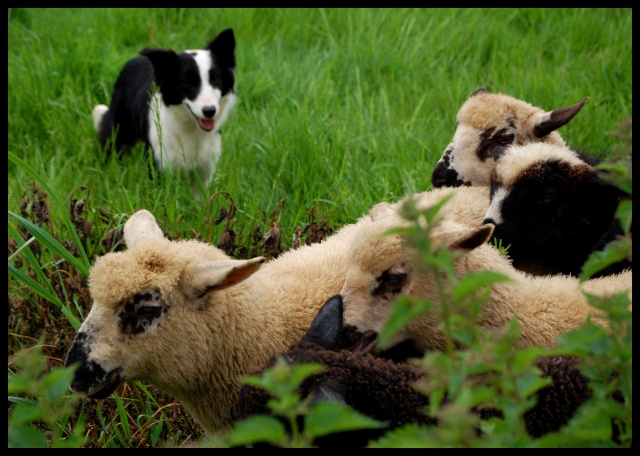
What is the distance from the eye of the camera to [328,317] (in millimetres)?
3084

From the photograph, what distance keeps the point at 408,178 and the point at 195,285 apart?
253 centimetres

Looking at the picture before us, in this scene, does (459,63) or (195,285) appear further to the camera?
(459,63)

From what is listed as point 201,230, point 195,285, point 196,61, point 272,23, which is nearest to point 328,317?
point 195,285

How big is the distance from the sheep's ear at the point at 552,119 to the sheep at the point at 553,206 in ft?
1.69

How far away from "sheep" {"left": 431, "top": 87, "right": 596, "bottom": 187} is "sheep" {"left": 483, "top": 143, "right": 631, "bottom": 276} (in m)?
0.51

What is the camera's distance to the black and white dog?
650 cm

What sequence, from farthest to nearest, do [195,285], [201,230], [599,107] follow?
[599,107] → [201,230] → [195,285]

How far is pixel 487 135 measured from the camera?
4.52 metres

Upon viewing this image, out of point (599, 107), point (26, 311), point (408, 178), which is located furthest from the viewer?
point (599, 107)

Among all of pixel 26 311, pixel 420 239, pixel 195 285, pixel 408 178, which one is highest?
pixel 420 239

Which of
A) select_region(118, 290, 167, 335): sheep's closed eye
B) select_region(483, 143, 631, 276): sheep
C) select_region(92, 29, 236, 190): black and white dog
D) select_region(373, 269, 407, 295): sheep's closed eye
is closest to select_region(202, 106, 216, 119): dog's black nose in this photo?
select_region(92, 29, 236, 190): black and white dog

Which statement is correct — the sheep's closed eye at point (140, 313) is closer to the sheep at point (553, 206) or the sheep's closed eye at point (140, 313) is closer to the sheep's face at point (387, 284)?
the sheep's face at point (387, 284)

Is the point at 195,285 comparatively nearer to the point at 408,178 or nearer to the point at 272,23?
the point at 408,178

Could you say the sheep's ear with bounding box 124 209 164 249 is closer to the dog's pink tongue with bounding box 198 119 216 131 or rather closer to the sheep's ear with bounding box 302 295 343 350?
the sheep's ear with bounding box 302 295 343 350
